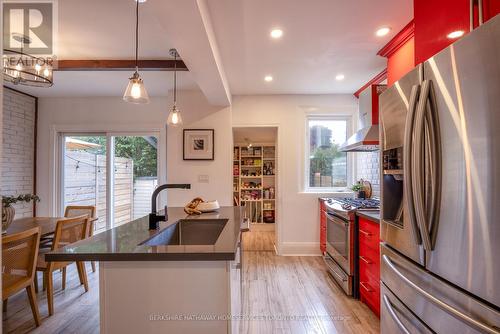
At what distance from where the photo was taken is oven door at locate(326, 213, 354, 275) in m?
2.64

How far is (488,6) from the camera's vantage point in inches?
37.8

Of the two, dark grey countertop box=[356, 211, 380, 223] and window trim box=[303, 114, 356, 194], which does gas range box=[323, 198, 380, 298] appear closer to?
dark grey countertop box=[356, 211, 380, 223]

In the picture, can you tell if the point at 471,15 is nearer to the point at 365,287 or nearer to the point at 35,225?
the point at 365,287

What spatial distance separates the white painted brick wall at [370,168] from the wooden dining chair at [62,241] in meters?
3.43

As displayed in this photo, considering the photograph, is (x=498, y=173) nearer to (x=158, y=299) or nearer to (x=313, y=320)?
(x=158, y=299)

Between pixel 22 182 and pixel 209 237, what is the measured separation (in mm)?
3753

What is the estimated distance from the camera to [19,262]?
6.58ft

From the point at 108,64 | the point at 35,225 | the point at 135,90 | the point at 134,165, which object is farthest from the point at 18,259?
the point at 134,165

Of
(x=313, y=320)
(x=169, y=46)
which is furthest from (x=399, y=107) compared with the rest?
(x=169, y=46)

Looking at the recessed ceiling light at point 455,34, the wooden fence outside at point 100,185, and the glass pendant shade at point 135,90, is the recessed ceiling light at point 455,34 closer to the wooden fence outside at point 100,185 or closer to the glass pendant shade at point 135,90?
the glass pendant shade at point 135,90

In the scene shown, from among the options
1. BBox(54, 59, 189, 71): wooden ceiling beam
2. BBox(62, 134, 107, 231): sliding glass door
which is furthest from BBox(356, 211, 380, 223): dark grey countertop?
BBox(62, 134, 107, 231): sliding glass door

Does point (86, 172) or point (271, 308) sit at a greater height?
point (86, 172)

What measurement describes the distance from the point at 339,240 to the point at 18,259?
2899mm

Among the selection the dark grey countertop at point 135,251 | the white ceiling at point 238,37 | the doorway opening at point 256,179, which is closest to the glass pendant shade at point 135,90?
the white ceiling at point 238,37
